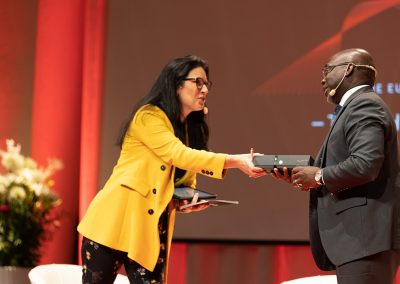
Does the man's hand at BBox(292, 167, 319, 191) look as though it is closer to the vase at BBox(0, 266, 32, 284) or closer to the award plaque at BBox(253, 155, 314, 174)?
the award plaque at BBox(253, 155, 314, 174)

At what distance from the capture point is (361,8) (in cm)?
515

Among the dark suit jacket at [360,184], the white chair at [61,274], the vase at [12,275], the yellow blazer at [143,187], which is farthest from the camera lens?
the vase at [12,275]

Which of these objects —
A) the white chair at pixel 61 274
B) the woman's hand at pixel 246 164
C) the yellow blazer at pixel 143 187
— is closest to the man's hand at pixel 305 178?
the woman's hand at pixel 246 164

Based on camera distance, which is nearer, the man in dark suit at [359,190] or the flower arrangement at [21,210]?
the man in dark suit at [359,190]

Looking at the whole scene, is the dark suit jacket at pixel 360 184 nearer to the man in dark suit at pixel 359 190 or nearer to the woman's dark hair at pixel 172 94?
the man in dark suit at pixel 359 190

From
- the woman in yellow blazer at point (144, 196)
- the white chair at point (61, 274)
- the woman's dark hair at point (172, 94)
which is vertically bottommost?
the white chair at point (61, 274)

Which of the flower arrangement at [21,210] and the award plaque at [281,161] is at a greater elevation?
the award plaque at [281,161]

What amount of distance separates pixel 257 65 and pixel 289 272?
1.52m

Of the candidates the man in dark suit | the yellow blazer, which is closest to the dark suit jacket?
the man in dark suit

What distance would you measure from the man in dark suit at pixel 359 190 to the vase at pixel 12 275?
2251 mm

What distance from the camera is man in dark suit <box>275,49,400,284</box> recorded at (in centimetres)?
254

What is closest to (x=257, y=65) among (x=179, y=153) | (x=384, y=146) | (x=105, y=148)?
(x=105, y=148)

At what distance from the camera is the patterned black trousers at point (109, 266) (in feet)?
9.82

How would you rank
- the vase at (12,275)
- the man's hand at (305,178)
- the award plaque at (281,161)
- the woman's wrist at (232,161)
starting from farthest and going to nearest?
the vase at (12,275), the woman's wrist at (232,161), the award plaque at (281,161), the man's hand at (305,178)
